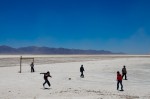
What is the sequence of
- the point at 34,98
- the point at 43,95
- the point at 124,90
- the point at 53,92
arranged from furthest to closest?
the point at 124,90 < the point at 53,92 < the point at 43,95 < the point at 34,98

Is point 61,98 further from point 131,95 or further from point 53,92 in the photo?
point 131,95

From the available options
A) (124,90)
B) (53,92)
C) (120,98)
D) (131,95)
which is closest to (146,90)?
(124,90)

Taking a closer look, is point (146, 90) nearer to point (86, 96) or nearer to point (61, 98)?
point (86, 96)

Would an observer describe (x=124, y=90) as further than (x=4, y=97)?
Yes

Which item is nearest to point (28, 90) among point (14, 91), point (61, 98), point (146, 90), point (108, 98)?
point (14, 91)

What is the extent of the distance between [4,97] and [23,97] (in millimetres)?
1358

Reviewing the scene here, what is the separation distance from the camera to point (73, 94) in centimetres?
2500

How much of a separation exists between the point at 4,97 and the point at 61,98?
4144 mm

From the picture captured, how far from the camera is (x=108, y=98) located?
907 inches

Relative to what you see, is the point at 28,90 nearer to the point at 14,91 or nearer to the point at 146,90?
the point at 14,91

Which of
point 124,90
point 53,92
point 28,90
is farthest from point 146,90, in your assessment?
point 28,90

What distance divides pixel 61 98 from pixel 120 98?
4.25 m

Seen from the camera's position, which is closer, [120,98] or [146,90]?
[120,98]

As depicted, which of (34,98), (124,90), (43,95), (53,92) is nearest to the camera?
(34,98)
